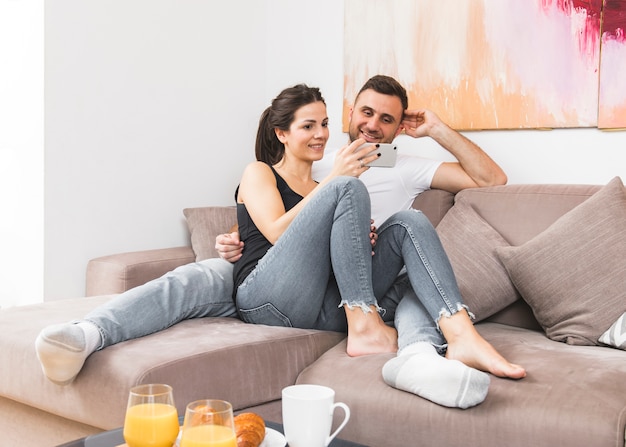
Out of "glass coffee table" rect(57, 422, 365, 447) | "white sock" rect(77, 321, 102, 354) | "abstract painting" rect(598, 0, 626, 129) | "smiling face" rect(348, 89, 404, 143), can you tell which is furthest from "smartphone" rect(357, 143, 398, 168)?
"glass coffee table" rect(57, 422, 365, 447)

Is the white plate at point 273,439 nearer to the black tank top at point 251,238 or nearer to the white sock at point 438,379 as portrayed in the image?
the white sock at point 438,379

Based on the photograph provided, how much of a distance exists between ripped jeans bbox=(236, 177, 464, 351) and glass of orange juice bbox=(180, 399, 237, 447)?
0.88m

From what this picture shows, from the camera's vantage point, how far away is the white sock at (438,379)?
4.73 feet

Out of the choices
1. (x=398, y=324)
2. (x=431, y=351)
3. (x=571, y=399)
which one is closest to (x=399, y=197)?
(x=398, y=324)

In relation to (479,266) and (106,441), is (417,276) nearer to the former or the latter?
(479,266)

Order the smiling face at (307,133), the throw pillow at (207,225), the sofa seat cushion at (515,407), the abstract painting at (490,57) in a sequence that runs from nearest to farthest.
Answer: the sofa seat cushion at (515,407) < the smiling face at (307,133) < the abstract painting at (490,57) < the throw pillow at (207,225)

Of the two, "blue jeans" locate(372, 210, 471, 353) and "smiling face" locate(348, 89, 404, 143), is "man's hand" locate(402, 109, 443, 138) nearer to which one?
"smiling face" locate(348, 89, 404, 143)

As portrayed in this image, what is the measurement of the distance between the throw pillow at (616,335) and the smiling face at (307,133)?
1012mm

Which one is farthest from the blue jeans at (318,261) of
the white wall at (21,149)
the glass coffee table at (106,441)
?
the white wall at (21,149)

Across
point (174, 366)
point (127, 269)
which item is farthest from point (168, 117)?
point (174, 366)

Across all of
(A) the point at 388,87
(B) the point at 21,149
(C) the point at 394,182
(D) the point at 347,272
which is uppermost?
(A) the point at 388,87

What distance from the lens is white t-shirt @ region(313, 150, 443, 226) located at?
2.57 m

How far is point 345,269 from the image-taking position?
6.13ft

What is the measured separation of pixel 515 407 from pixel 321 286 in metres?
0.66
